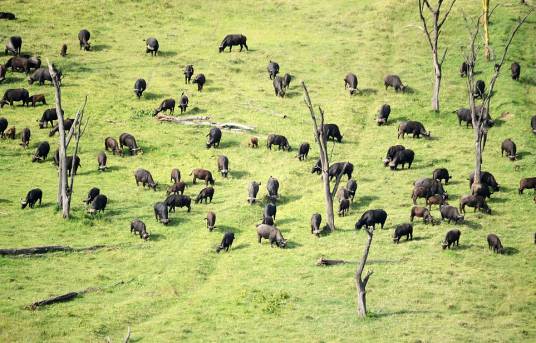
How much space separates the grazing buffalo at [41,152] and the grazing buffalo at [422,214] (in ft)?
68.0

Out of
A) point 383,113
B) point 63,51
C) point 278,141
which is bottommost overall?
point 278,141

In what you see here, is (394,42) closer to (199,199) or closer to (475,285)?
(199,199)

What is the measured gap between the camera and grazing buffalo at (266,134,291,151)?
50219 millimetres

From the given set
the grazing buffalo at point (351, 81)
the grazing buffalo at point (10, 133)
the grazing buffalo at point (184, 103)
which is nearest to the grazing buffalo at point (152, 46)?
the grazing buffalo at point (184, 103)

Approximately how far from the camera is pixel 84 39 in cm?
6619

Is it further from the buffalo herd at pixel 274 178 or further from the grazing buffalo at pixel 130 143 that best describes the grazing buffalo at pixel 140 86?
the grazing buffalo at pixel 130 143

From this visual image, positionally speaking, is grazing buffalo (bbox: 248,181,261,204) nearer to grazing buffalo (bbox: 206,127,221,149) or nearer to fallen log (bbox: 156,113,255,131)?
grazing buffalo (bbox: 206,127,221,149)

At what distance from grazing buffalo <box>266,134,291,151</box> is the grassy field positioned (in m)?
0.70

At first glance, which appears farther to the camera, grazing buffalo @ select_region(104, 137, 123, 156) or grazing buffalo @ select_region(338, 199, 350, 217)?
grazing buffalo @ select_region(104, 137, 123, 156)

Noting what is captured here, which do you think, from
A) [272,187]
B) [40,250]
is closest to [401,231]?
[272,187]

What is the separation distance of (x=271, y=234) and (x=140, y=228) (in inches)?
233

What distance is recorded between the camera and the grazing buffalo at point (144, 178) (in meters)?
45.7

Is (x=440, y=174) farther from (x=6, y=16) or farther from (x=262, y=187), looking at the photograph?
(x=6, y=16)

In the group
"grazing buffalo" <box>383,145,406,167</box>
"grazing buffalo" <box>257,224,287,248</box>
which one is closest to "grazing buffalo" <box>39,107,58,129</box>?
"grazing buffalo" <box>257,224,287,248</box>
